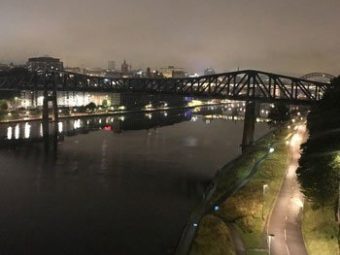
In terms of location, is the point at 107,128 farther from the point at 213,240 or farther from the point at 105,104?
the point at 213,240

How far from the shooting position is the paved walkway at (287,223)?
53.2 feet

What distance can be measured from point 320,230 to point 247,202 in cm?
513

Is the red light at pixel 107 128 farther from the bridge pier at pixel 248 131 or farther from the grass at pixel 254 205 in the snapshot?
the grass at pixel 254 205

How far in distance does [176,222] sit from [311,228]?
9861 millimetres

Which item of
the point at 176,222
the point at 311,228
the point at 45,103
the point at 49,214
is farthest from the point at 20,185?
the point at 45,103

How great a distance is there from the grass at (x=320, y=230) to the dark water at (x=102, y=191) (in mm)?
7110

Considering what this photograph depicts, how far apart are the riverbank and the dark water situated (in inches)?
125

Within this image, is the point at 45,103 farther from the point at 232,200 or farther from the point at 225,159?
the point at 232,200

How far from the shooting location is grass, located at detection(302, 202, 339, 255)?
52.6ft

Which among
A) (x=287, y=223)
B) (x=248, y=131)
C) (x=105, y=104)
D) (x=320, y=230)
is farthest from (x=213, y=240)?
(x=105, y=104)

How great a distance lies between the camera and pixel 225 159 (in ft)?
160

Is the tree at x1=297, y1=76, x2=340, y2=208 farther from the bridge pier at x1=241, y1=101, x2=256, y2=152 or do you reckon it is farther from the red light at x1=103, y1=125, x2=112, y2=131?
the red light at x1=103, y1=125, x2=112, y2=131

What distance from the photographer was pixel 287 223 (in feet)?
63.2

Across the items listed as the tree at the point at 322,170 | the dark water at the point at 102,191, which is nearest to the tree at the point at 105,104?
the dark water at the point at 102,191
